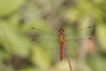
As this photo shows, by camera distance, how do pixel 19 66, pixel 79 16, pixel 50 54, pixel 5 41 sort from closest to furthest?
pixel 5 41, pixel 79 16, pixel 50 54, pixel 19 66

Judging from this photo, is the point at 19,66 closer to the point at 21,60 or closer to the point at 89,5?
the point at 21,60

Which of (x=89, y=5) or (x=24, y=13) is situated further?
(x=24, y=13)

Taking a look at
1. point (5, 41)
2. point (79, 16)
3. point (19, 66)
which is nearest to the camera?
point (5, 41)

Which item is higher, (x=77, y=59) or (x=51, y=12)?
(x=51, y=12)

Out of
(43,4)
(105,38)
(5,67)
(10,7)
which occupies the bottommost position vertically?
(5,67)

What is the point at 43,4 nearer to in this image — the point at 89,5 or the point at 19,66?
the point at 89,5

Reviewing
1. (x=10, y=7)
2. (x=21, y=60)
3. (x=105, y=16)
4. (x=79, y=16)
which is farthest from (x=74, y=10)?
(x=21, y=60)
